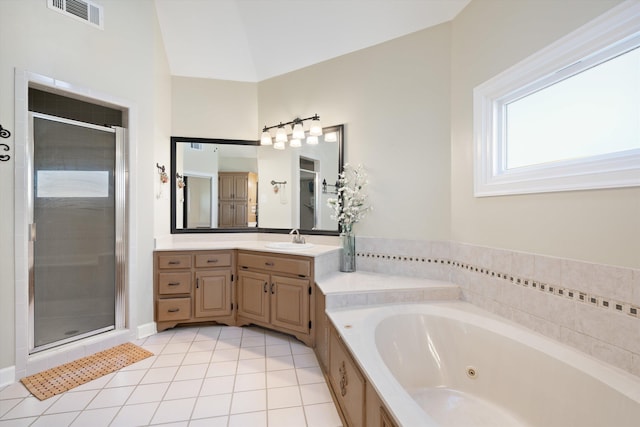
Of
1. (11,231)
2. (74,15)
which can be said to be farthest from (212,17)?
(11,231)

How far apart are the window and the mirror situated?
1.65m

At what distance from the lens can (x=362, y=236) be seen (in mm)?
2904

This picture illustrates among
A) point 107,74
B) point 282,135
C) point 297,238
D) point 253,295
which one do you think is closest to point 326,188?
point 297,238

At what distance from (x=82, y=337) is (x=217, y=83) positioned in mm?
2885

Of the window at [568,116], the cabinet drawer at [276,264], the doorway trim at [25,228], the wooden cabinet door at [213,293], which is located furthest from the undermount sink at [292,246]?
the doorway trim at [25,228]

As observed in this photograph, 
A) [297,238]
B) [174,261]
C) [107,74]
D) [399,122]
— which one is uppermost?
[107,74]

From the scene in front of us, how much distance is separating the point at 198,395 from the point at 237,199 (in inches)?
83.3

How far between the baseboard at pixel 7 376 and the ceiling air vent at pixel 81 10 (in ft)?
→ 8.64

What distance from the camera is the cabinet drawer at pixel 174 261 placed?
2.92 m

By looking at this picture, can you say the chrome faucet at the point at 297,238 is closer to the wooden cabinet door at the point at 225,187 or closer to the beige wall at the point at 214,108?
the wooden cabinet door at the point at 225,187

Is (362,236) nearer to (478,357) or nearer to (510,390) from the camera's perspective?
(478,357)

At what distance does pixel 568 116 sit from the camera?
5.47 feet

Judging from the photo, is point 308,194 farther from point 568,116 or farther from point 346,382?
point 568,116

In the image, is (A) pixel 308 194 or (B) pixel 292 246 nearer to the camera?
(B) pixel 292 246
